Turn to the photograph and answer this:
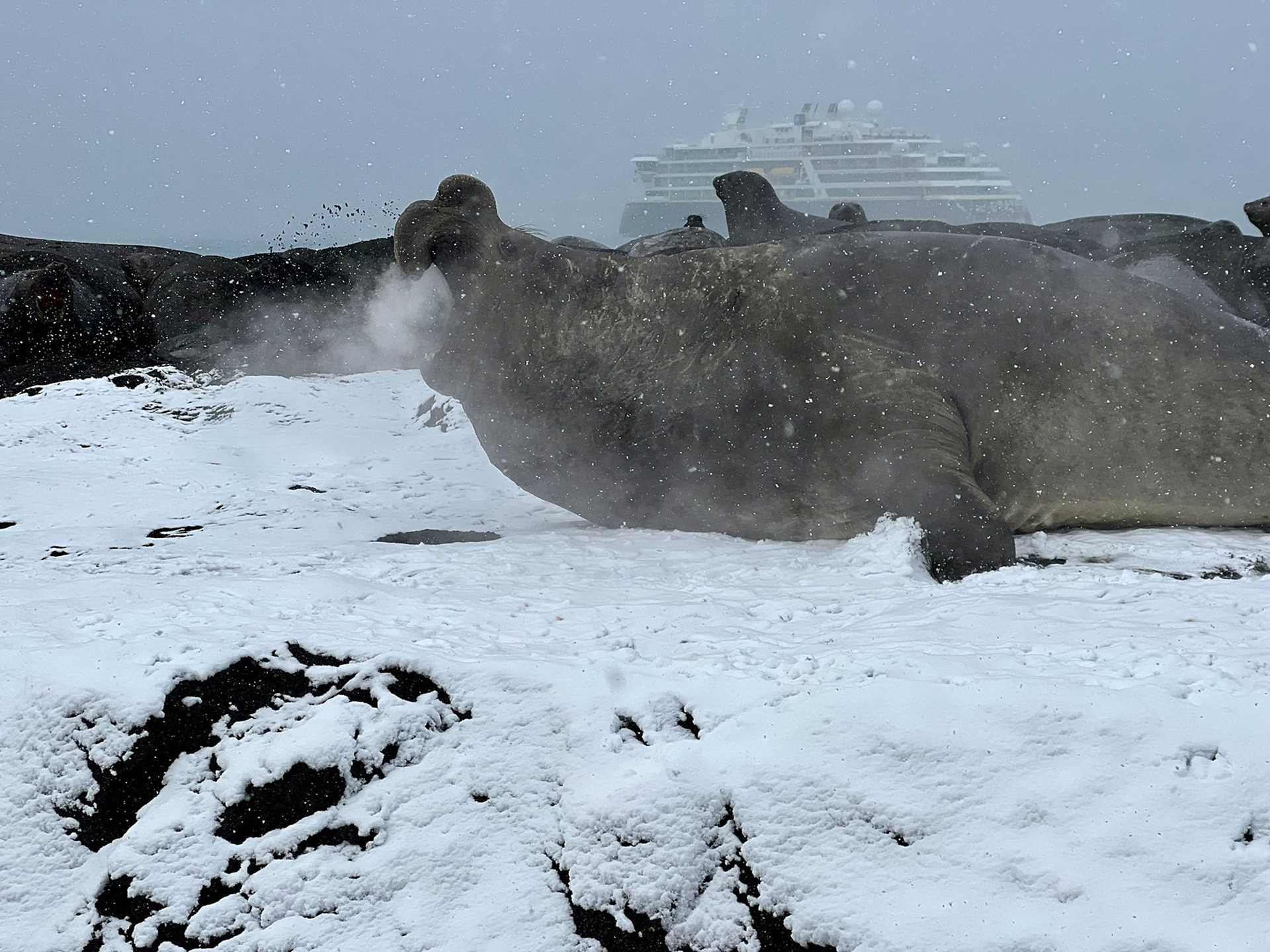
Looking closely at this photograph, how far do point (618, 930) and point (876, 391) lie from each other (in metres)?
3.41

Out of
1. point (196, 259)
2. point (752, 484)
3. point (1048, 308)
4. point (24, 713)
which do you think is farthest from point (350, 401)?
point (24, 713)

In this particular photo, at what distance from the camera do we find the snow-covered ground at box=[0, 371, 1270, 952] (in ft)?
7.95

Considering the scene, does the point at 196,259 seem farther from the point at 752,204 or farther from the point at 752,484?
the point at 752,484

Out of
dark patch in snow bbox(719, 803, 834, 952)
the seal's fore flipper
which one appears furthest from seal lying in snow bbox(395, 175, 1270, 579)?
dark patch in snow bbox(719, 803, 834, 952)

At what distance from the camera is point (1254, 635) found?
3217mm

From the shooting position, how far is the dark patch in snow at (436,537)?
5.93 metres

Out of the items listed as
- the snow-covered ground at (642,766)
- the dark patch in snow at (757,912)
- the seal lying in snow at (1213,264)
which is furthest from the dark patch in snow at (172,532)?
the seal lying in snow at (1213,264)

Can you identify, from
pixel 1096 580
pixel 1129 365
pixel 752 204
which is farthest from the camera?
pixel 752 204

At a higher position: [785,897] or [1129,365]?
[1129,365]

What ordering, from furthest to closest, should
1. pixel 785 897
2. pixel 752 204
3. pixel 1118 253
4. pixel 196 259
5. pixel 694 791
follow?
1. pixel 196 259
2. pixel 752 204
3. pixel 1118 253
4. pixel 694 791
5. pixel 785 897

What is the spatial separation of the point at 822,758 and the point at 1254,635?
145 centimetres

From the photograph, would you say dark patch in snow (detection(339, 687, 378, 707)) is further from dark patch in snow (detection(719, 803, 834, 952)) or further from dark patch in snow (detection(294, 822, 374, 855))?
dark patch in snow (detection(719, 803, 834, 952))

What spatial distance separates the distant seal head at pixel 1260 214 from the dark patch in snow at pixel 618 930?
668cm

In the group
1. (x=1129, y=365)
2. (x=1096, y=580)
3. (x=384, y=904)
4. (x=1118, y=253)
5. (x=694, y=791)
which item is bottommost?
(x=384, y=904)
